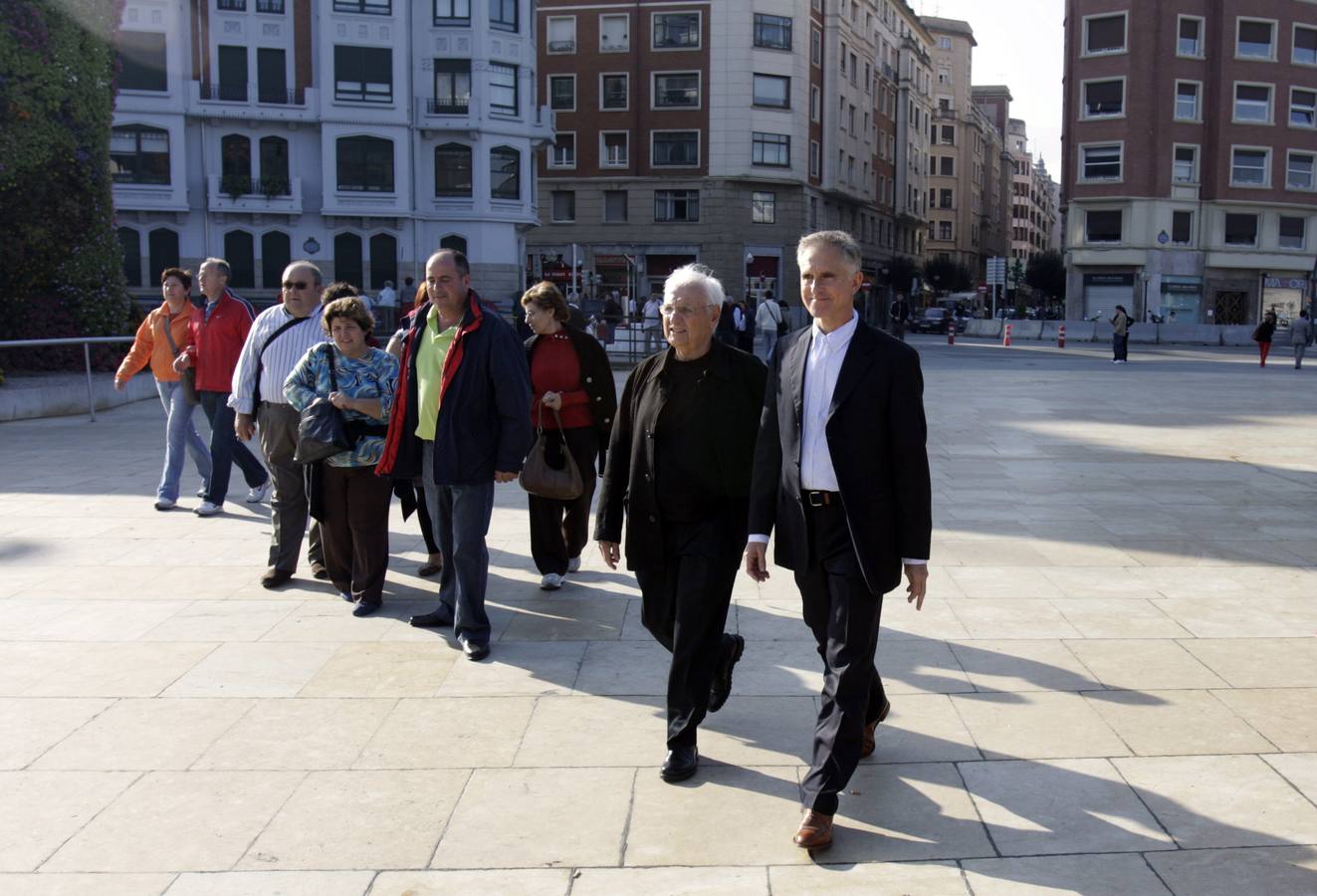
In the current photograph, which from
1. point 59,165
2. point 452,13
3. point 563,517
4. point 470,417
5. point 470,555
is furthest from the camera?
point 452,13

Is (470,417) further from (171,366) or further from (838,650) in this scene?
(171,366)

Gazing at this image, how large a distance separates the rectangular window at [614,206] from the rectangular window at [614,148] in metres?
1.27

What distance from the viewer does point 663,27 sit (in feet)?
184

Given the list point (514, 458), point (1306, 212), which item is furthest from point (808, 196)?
point (514, 458)

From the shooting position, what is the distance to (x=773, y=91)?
186 feet

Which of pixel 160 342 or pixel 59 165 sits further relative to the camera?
pixel 59 165

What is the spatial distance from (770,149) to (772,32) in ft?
16.8

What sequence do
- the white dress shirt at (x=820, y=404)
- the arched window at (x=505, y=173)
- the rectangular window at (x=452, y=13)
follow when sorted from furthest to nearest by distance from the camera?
the arched window at (x=505, y=173), the rectangular window at (x=452, y=13), the white dress shirt at (x=820, y=404)

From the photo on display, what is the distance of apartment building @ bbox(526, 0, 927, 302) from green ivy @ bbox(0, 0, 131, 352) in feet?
117

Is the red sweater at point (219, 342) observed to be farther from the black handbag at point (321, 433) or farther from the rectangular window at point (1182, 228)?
the rectangular window at point (1182, 228)

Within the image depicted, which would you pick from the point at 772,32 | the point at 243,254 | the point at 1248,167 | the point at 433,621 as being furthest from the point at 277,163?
the point at 433,621

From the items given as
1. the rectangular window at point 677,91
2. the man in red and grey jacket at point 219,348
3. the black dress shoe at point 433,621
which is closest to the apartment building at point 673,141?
the rectangular window at point 677,91

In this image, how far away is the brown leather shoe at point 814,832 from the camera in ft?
12.6

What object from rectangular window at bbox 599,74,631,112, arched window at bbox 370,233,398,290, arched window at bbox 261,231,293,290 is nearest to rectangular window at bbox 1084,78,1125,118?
rectangular window at bbox 599,74,631,112
